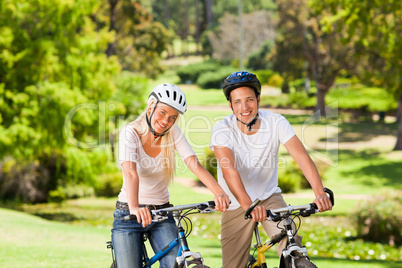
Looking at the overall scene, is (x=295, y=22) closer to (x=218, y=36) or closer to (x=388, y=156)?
(x=388, y=156)

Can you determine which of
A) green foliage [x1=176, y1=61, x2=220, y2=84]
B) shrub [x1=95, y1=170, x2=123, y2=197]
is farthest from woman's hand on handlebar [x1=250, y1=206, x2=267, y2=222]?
green foliage [x1=176, y1=61, x2=220, y2=84]

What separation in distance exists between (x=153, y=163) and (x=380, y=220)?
12009mm

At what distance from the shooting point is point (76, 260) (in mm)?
9047

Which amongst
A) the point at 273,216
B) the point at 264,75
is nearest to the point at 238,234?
the point at 273,216

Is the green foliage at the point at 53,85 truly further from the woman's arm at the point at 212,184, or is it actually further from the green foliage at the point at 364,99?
the green foliage at the point at 364,99

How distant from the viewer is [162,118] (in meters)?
4.45

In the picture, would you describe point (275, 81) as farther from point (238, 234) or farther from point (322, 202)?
point (322, 202)

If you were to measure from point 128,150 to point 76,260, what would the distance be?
17.7 feet

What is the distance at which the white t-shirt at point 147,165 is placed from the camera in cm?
436

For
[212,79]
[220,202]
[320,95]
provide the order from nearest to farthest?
[220,202], [320,95], [212,79]

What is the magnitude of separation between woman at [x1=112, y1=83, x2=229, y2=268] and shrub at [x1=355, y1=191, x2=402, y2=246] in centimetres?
1161

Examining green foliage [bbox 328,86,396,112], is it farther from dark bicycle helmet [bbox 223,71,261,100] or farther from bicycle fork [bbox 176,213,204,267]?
bicycle fork [bbox 176,213,204,267]

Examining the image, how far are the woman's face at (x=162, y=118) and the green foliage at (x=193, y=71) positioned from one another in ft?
217

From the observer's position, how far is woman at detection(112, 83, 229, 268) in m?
4.38
